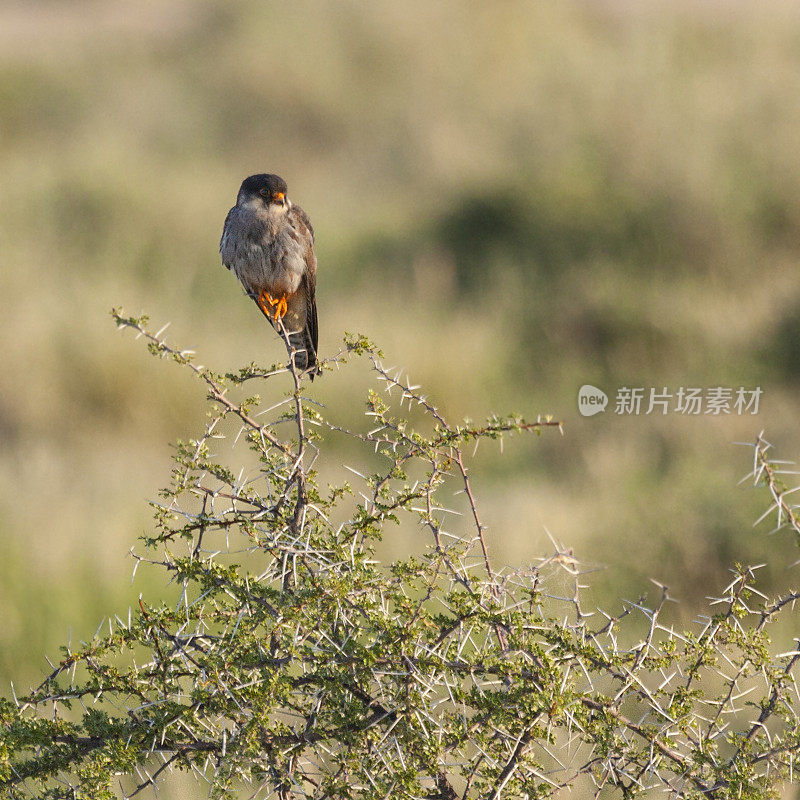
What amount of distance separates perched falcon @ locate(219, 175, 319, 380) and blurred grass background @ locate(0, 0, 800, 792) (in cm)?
193

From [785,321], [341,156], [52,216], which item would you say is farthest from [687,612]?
[341,156]

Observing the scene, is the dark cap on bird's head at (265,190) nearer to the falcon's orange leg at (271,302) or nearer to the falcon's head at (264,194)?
the falcon's head at (264,194)

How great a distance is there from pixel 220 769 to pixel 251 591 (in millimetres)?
371

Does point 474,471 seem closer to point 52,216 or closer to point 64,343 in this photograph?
point 64,343

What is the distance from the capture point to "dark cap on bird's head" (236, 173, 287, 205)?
4344 millimetres

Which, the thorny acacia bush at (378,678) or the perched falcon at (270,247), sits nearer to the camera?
the thorny acacia bush at (378,678)

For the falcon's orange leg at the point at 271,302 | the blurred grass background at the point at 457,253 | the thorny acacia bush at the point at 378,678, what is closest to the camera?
the thorny acacia bush at the point at 378,678

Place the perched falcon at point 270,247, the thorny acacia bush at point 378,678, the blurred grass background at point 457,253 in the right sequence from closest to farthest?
the thorny acacia bush at point 378,678 < the perched falcon at point 270,247 < the blurred grass background at point 457,253

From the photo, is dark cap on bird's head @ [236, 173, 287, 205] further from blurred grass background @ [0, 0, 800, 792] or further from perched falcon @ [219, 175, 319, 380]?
blurred grass background @ [0, 0, 800, 792]

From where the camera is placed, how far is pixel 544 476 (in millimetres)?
8148

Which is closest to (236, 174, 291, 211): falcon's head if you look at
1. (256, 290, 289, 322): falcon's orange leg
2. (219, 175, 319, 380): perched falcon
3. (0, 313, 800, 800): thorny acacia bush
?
(219, 175, 319, 380): perched falcon

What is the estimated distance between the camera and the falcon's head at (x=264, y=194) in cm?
434

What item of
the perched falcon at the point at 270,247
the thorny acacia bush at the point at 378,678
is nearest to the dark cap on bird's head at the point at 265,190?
the perched falcon at the point at 270,247

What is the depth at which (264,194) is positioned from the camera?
435 cm
